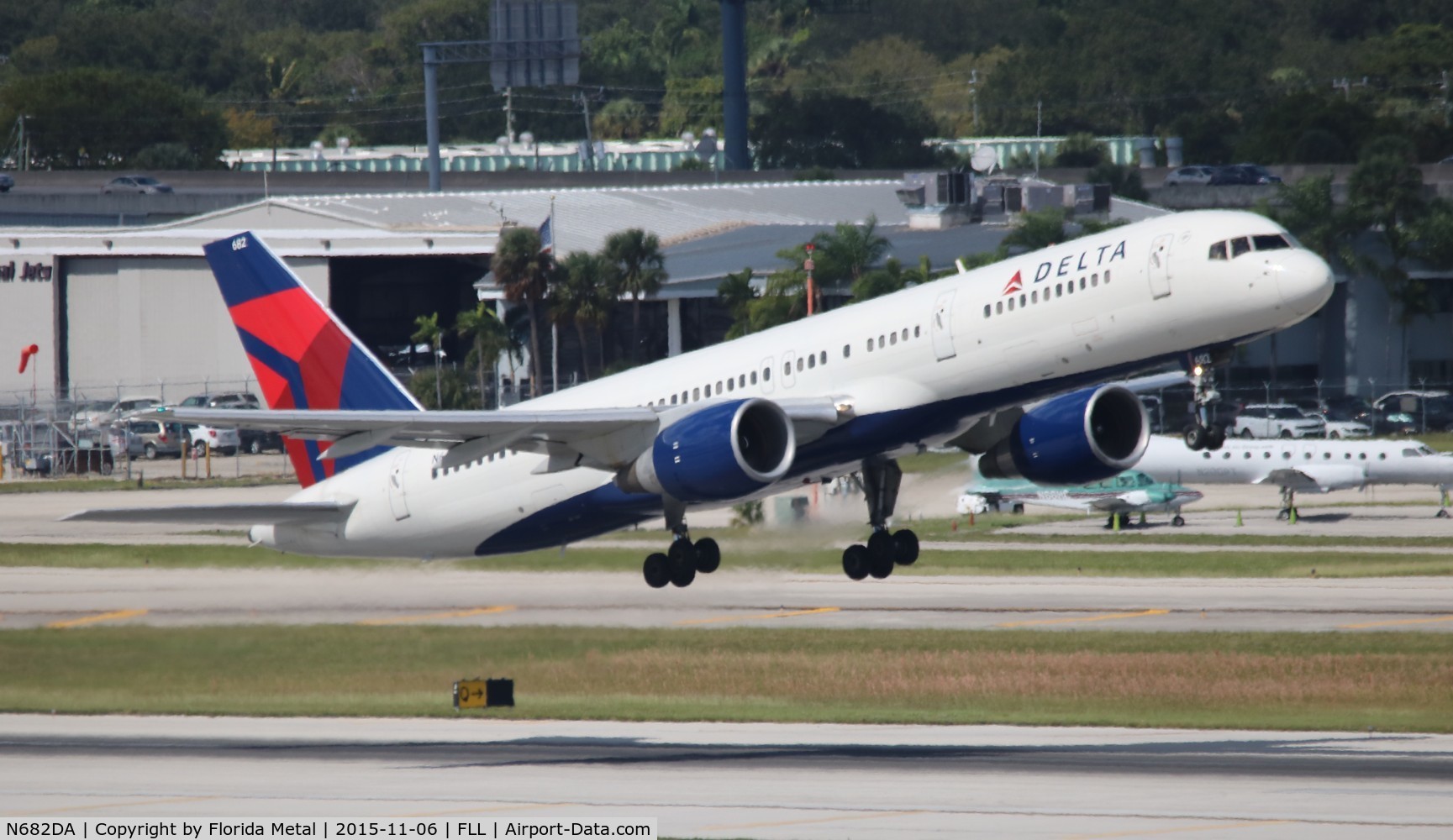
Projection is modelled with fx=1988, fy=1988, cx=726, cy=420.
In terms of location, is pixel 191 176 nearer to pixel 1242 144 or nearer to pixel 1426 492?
pixel 1242 144

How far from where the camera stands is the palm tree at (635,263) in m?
119

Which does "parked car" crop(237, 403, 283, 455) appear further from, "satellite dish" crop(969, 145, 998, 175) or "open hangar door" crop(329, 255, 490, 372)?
"satellite dish" crop(969, 145, 998, 175)

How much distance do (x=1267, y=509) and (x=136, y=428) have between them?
6601cm

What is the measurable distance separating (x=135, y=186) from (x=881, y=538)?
130895 millimetres

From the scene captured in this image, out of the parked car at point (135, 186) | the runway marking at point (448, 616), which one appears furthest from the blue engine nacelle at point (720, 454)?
the parked car at point (135, 186)

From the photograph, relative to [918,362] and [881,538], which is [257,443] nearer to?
[881,538]

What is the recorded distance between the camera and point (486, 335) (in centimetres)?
12088

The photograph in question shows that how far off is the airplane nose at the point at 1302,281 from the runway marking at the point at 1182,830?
9474 mm

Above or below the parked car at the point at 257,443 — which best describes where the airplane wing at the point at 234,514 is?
below

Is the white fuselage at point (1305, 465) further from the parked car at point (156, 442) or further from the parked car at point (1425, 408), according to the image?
the parked car at point (156, 442)

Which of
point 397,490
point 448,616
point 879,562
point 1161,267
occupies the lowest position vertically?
point 448,616

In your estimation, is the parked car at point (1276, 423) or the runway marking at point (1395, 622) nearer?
the runway marking at point (1395, 622)

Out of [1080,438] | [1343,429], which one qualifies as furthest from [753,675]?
[1343,429]

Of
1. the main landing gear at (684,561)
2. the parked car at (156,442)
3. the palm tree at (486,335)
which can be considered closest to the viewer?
the main landing gear at (684,561)
